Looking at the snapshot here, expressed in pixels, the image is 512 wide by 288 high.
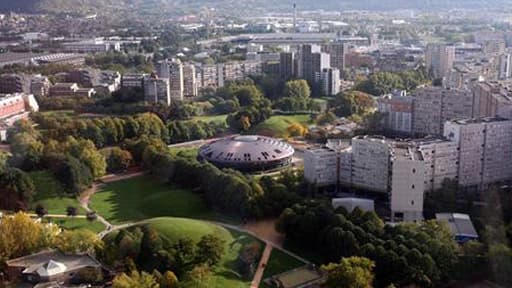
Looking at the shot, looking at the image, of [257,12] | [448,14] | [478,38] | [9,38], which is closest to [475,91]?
[478,38]

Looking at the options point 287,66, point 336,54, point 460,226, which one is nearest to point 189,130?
point 287,66

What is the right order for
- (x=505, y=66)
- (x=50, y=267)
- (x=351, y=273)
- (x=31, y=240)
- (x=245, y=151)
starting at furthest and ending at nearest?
(x=505, y=66) → (x=245, y=151) → (x=31, y=240) → (x=50, y=267) → (x=351, y=273)

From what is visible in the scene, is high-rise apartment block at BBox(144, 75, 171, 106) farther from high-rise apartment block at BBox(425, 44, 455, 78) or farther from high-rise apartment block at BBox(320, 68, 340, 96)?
high-rise apartment block at BBox(425, 44, 455, 78)

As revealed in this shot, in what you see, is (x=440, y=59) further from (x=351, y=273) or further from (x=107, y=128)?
(x=351, y=273)

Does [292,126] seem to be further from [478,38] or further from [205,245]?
[478,38]

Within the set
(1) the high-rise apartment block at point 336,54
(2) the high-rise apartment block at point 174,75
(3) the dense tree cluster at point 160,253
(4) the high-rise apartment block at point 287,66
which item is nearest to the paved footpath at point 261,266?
(3) the dense tree cluster at point 160,253

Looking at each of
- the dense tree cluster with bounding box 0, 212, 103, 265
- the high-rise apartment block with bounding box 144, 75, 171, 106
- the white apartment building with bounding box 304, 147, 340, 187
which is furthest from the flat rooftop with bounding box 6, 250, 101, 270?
the high-rise apartment block with bounding box 144, 75, 171, 106
